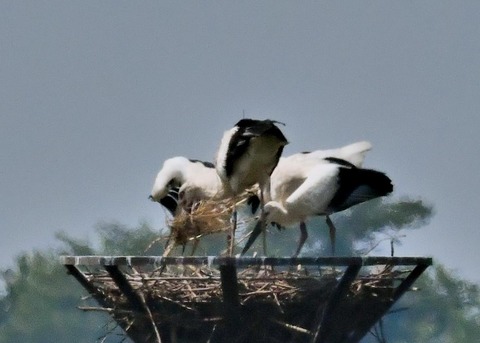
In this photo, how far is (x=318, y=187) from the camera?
27.0 ft

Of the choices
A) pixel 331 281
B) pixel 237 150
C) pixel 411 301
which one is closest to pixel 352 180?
pixel 237 150

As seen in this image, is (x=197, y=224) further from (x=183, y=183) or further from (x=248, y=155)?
(x=183, y=183)

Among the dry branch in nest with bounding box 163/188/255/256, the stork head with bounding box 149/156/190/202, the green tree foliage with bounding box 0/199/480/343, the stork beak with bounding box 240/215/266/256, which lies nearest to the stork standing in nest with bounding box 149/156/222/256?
the stork head with bounding box 149/156/190/202

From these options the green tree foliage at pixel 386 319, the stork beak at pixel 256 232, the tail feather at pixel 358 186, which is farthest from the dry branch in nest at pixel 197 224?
the green tree foliage at pixel 386 319

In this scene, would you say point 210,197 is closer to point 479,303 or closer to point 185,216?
point 185,216

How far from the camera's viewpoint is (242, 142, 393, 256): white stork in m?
8.27

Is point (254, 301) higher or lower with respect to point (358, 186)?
lower

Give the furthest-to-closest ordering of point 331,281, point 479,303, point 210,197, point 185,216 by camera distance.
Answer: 1. point 479,303
2. point 210,197
3. point 185,216
4. point 331,281

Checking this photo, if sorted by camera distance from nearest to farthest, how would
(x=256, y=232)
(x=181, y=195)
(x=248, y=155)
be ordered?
(x=248, y=155), (x=256, y=232), (x=181, y=195)

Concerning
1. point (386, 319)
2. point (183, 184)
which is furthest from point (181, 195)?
point (386, 319)

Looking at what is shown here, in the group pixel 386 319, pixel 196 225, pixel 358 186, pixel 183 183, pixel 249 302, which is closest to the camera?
pixel 249 302

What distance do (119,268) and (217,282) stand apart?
54cm

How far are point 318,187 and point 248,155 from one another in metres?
0.46

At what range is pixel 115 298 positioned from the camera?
735 centimetres
